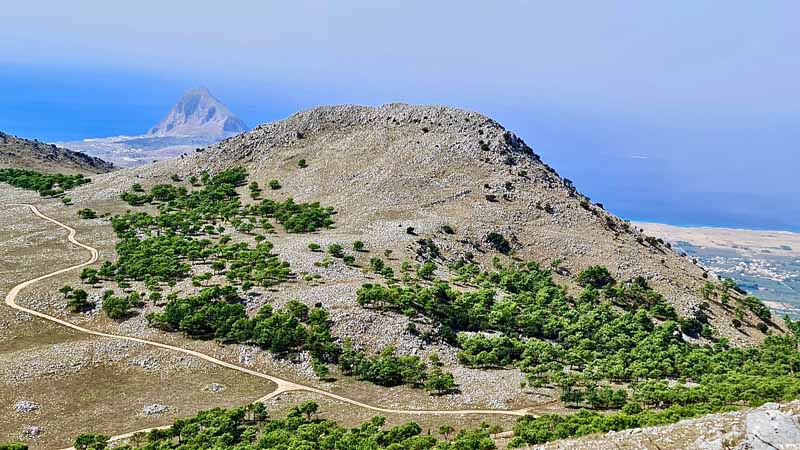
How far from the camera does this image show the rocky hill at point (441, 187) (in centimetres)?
10800

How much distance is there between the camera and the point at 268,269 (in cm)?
8925

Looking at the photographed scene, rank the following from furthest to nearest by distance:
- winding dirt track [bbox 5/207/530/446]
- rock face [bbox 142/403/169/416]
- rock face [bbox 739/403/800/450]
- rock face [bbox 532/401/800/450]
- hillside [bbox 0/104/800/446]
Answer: hillside [bbox 0/104/800/446]
rock face [bbox 142/403/169/416]
winding dirt track [bbox 5/207/530/446]
rock face [bbox 532/401/800/450]
rock face [bbox 739/403/800/450]

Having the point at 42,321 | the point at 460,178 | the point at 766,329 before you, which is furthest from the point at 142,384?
the point at 766,329

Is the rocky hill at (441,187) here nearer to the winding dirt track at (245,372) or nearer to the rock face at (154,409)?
the winding dirt track at (245,372)

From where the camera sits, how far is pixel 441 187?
407 ft

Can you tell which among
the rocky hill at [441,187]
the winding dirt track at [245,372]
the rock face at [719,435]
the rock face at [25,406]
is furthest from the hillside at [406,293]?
the rock face at [719,435]

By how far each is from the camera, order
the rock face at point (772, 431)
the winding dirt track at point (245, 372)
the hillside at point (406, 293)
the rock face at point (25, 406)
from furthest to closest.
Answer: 1. the hillside at point (406, 293)
2. the winding dirt track at point (245, 372)
3. the rock face at point (25, 406)
4. the rock face at point (772, 431)

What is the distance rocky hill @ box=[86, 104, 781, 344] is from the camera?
10800 centimetres

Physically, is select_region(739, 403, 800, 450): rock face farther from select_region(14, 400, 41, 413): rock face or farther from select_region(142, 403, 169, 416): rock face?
select_region(14, 400, 41, 413): rock face

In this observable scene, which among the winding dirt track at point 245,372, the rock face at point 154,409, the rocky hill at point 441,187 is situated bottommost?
the rock face at point 154,409

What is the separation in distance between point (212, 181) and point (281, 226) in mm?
35328

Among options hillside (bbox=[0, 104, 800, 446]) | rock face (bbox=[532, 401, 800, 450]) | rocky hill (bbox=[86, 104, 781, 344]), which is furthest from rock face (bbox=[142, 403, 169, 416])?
rocky hill (bbox=[86, 104, 781, 344])

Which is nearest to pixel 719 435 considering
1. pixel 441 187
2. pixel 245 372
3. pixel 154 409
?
pixel 154 409

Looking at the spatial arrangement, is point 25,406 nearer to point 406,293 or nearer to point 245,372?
point 245,372
